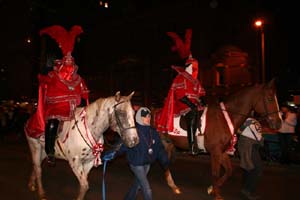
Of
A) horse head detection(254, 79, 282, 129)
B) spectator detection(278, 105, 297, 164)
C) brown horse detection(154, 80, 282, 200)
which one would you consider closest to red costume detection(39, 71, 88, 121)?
brown horse detection(154, 80, 282, 200)

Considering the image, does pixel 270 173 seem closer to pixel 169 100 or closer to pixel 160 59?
pixel 169 100

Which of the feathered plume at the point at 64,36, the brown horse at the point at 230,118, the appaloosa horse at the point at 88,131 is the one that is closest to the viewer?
the appaloosa horse at the point at 88,131

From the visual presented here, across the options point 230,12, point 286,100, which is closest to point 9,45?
point 230,12

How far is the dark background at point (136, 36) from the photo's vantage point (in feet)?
75.9

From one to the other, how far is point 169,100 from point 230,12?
1595 cm

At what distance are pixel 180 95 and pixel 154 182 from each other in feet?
8.69

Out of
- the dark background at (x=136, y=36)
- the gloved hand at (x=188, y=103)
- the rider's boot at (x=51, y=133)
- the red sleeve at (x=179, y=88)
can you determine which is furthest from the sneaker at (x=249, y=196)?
the dark background at (x=136, y=36)

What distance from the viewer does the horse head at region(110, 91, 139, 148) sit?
6.05m

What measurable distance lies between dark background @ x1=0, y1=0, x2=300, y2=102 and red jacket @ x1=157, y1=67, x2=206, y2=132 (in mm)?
11566

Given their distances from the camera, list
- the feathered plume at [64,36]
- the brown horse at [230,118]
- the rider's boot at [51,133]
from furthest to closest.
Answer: the brown horse at [230,118], the feathered plume at [64,36], the rider's boot at [51,133]

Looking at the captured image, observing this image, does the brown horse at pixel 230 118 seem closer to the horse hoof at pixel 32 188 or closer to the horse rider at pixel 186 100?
the horse rider at pixel 186 100

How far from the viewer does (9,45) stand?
1641 inches

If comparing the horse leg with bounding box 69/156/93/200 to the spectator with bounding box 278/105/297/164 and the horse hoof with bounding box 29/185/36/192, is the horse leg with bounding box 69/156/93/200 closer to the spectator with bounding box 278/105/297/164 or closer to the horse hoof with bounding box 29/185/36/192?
the horse hoof with bounding box 29/185/36/192

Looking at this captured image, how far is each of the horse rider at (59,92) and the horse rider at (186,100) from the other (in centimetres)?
228
